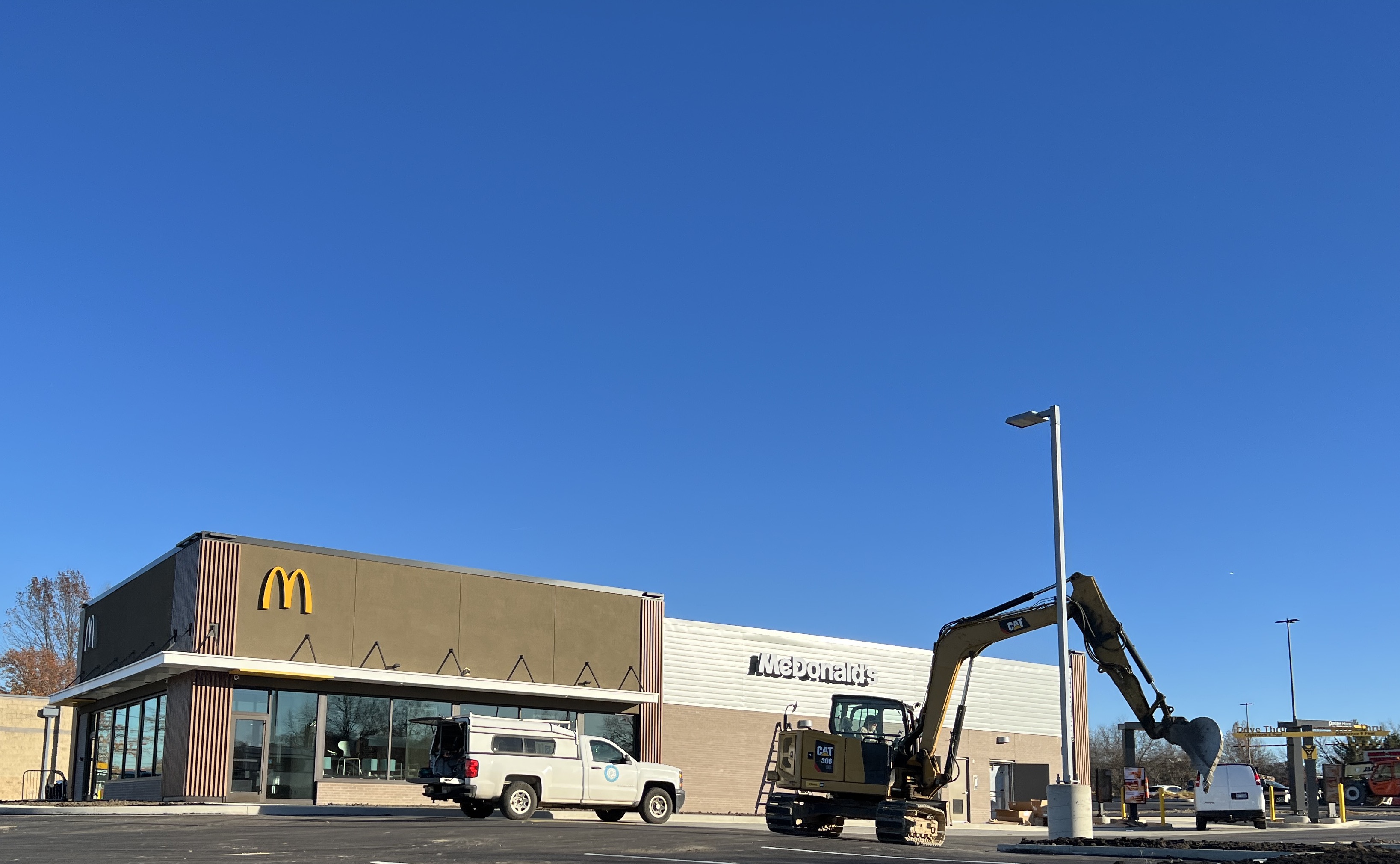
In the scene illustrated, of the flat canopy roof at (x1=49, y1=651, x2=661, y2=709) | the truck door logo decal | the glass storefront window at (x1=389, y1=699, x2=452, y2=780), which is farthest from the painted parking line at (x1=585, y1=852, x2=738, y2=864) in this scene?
the glass storefront window at (x1=389, y1=699, x2=452, y2=780)

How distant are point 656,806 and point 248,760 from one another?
10339 mm

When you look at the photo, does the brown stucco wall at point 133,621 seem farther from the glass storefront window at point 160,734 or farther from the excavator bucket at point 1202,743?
the excavator bucket at point 1202,743

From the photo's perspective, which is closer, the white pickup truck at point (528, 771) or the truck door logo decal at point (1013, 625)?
the truck door logo decal at point (1013, 625)

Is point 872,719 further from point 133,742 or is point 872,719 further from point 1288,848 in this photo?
point 133,742

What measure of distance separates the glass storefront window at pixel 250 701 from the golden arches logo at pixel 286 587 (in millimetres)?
2104

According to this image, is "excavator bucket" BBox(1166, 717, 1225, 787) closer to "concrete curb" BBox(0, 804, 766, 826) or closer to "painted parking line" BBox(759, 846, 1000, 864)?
"painted parking line" BBox(759, 846, 1000, 864)

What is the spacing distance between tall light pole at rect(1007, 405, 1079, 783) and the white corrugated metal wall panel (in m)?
17.6

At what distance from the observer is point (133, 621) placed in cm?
3462

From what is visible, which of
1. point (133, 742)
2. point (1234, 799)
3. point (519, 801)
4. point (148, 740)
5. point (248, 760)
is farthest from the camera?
point (133, 742)

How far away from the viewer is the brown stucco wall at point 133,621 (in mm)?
31906

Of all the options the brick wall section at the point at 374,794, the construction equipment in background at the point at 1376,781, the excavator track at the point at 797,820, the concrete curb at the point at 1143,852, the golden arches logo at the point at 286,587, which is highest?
the golden arches logo at the point at 286,587

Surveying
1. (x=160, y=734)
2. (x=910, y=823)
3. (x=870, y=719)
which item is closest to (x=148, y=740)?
(x=160, y=734)

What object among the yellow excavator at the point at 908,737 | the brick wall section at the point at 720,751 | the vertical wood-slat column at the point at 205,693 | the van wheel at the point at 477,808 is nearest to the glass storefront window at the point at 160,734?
the vertical wood-slat column at the point at 205,693

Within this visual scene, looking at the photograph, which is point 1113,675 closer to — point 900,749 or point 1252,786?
point 900,749
